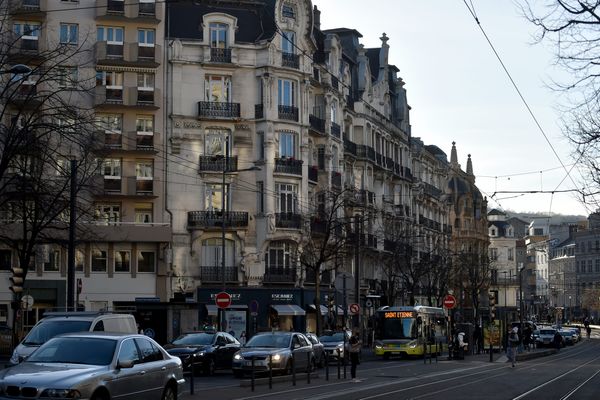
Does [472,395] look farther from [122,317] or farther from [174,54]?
[174,54]

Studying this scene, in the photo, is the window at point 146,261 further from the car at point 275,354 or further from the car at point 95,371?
the car at point 95,371

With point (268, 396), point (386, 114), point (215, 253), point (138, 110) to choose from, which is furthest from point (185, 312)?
point (386, 114)

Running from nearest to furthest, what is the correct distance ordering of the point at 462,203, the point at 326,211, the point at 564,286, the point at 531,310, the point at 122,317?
the point at 122,317, the point at 326,211, the point at 462,203, the point at 531,310, the point at 564,286

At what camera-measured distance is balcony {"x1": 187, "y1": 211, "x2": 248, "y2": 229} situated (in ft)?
200

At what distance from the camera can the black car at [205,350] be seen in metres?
35.8

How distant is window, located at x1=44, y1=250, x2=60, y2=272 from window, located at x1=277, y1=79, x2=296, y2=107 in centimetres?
1608

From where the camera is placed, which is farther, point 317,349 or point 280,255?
point 280,255

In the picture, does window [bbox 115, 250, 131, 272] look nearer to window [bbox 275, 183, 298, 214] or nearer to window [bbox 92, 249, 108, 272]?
window [bbox 92, 249, 108, 272]

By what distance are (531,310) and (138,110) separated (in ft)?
339

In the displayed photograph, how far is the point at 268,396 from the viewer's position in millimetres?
25859

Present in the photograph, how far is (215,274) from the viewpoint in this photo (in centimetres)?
6131

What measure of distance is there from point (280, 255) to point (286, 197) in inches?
140

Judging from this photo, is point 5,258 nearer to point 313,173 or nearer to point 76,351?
point 313,173

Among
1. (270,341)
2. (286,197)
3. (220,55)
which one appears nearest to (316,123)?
(286,197)
